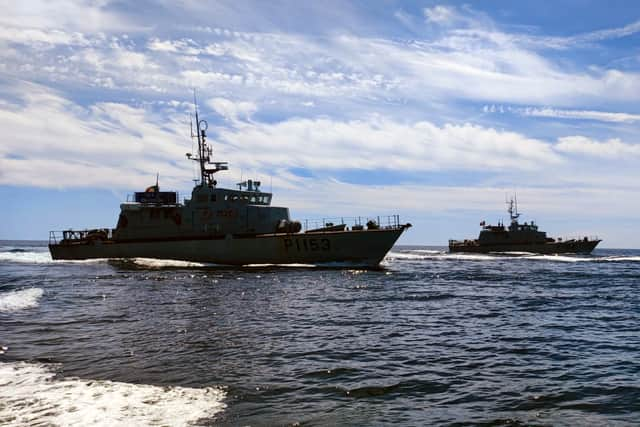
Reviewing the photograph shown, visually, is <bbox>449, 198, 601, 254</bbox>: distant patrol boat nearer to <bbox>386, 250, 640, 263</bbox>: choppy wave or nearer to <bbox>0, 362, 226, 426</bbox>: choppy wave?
<bbox>386, 250, 640, 263</bbox>: choppy wave

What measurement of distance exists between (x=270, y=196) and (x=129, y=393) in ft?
104

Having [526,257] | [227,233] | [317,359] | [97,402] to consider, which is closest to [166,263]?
[227,233]

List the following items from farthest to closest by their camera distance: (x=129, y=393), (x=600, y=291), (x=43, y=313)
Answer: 1. (x=600, y=291)
2. (x=43, y=313)
3. (x=129, y=393)

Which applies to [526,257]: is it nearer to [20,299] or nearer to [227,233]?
[227,233]

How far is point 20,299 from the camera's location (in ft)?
65.0

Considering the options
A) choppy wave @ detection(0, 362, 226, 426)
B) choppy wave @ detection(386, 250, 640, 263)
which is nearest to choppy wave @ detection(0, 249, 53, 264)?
choppy wave @ detection(386, 250, 640, 263)

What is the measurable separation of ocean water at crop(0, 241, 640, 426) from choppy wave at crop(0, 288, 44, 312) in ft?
0.90

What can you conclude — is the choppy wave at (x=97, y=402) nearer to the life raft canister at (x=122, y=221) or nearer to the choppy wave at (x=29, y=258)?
the life raft canister at (x=122, y=221)

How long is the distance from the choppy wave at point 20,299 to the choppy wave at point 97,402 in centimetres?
999

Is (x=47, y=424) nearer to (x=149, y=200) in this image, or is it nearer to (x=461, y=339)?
(x=461, y=339)

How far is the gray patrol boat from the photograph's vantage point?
3481 cm

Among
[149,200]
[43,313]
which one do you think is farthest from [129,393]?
[149,200]

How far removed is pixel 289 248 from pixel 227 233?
5024 millimetres

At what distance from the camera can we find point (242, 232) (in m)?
36.7
